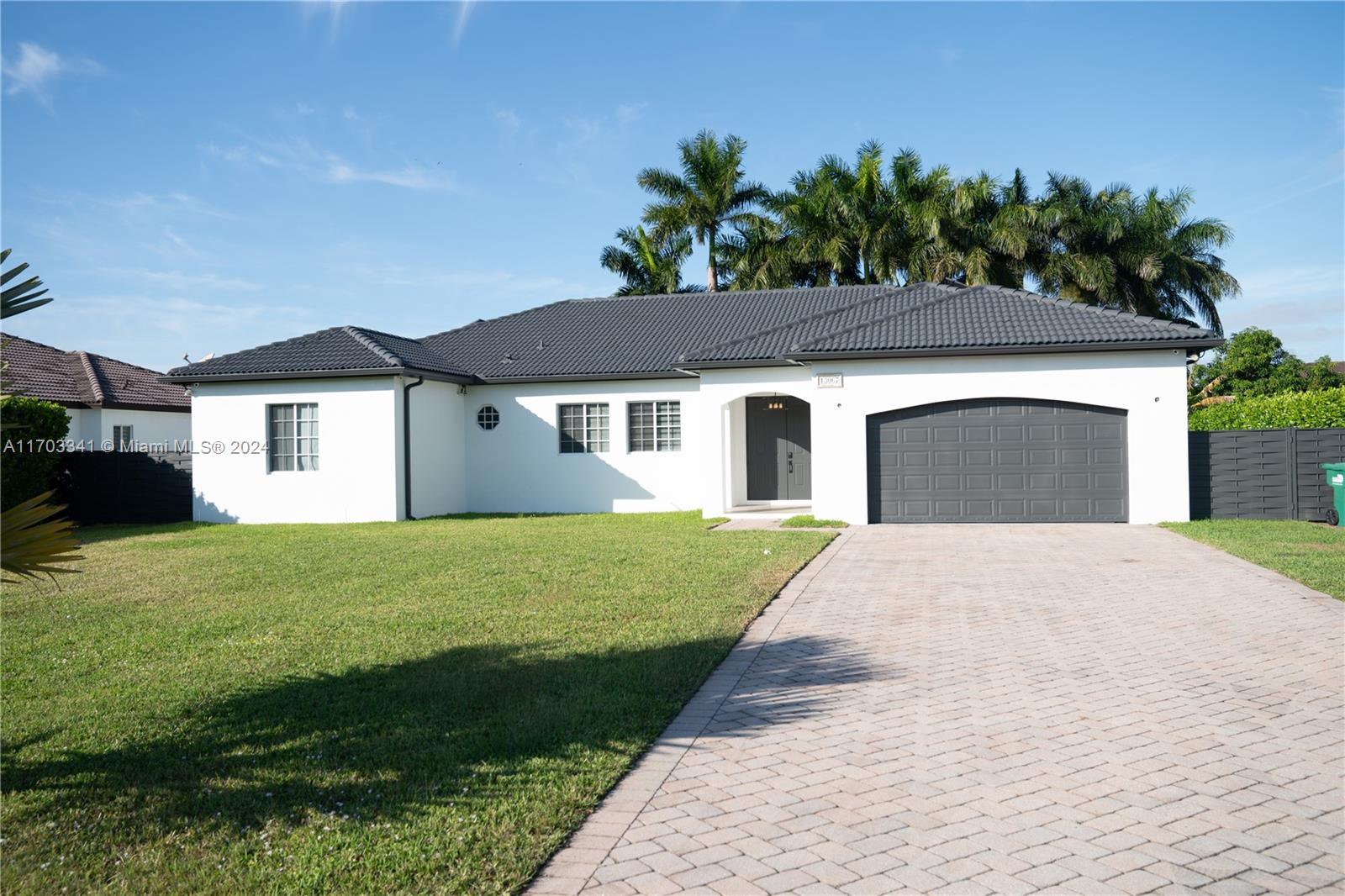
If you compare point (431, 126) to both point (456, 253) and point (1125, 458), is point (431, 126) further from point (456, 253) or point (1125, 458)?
point (1125, 458)

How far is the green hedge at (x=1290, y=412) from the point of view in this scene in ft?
67.7

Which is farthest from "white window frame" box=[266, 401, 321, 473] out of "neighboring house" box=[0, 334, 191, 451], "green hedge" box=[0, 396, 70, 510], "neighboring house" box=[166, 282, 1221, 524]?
"neighboring house" box=[0, 334, 191, 451]

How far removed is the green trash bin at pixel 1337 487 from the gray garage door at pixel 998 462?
325cm

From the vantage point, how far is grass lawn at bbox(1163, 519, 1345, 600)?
10.9m

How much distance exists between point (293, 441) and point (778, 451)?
11045mm

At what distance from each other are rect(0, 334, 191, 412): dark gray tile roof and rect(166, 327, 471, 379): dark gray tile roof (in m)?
8.72

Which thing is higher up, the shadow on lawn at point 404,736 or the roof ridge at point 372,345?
the roof ridge at point 372,345

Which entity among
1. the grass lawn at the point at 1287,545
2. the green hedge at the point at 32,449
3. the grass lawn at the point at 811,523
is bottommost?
the grass lawn at the point at 1287,545

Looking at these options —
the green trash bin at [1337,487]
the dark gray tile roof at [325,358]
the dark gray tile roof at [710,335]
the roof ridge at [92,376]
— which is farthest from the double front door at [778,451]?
the roof ridge at [92,376]

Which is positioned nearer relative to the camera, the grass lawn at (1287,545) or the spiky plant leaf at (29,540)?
the spiky plant leaf at (29,540)

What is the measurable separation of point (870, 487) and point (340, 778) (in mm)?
14691

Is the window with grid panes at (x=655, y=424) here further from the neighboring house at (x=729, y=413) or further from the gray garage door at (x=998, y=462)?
the gray garage door at (x=998, y=462)

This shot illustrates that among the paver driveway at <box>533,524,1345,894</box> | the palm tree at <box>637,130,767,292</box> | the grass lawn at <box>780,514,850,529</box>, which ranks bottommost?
the paver driveway at <box>533,524,1345,894</box>

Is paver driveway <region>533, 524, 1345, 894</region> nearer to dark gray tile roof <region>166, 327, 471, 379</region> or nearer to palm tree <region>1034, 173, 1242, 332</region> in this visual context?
dark gray tile roof <region>166, 327, 471, 379</region>
